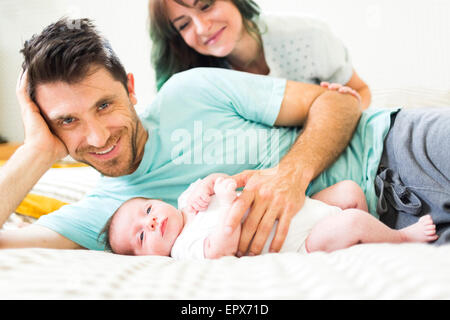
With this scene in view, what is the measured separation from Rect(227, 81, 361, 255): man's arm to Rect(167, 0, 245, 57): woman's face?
42 cm

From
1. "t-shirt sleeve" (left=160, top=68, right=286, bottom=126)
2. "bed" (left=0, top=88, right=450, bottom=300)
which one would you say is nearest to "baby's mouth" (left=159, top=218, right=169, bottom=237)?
"bed" (left=0, top=88, right=450, bottom=300)

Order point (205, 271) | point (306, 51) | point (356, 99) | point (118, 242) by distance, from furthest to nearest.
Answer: point (306, 51) < point (356, 99) < point (118, 242) < point (205, 271)

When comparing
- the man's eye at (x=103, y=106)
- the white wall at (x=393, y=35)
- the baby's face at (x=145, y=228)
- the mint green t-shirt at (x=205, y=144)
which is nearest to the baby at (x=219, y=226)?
the baby's face at (x=145, y=228)

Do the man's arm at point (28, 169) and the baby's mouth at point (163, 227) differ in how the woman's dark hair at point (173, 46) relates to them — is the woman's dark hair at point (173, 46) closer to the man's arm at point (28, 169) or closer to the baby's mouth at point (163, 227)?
the man's arm at point (28, 169)

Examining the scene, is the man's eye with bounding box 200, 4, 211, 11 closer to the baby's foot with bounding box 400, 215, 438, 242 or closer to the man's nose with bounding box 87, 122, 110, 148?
the man's nose with bounding box 87, 122, 110, 148

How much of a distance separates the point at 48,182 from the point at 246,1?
113cm

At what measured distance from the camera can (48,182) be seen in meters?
1.49

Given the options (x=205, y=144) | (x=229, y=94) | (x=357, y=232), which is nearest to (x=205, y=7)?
(x=229, y=94)

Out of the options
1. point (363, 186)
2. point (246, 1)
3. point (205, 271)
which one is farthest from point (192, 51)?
point (205, 271)

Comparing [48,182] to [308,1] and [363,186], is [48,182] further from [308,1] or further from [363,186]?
[308,1]

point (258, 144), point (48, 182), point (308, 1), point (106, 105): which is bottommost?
point (48, 182)

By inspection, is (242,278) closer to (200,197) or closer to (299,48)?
(200,197)

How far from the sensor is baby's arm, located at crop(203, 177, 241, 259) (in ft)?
2.38

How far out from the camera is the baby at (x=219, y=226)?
0.72 m
